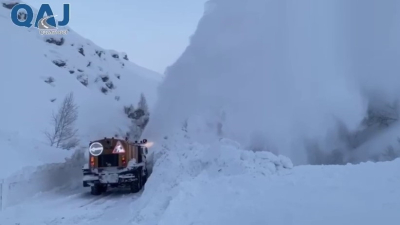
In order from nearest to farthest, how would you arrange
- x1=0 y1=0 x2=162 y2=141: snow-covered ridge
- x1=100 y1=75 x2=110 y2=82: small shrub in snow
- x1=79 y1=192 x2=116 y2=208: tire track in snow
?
x1=79 y1=192 x2=116 y2=208: tire track in snow < x1=0 y1=0 x2=162 y2=141: snow-covered ridge < x1=100 y1=75 x2=110 y2=82: small shrub in snow

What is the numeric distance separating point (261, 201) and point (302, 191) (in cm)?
71

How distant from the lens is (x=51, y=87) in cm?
4981

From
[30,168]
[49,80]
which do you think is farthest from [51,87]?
[30,168]

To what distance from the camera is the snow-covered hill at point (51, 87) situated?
29641mm

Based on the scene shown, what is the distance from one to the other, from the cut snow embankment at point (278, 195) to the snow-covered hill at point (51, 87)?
901cm

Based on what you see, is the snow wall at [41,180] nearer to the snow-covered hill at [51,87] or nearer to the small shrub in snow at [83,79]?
the snow-covered hill at [51,87]

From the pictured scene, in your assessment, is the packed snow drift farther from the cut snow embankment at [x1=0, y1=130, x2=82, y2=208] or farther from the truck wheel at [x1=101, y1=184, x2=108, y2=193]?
the truck wheel at [x1=101, y1=184, x2=108, y2=193]

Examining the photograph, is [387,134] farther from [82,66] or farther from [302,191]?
[82,66]

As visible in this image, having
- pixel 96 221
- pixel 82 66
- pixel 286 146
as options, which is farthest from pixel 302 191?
pixel 82 66

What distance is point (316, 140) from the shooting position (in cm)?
1702

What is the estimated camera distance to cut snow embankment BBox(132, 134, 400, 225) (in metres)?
5.85

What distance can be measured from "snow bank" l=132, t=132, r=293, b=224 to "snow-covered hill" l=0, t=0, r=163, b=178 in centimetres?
632

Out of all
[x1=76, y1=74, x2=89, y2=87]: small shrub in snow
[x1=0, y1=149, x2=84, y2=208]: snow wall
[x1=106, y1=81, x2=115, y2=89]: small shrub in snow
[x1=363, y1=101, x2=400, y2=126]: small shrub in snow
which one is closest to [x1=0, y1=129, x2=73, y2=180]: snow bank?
[x1=0, y1=149, x2=84, y2=208]: snow wall
